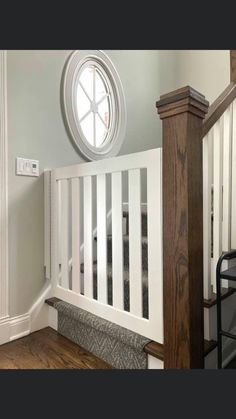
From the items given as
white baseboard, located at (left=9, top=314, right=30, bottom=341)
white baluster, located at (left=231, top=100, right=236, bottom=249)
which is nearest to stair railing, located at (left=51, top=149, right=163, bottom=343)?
white baseboard, located at (left=9, top=314, right=30, bottom=341)

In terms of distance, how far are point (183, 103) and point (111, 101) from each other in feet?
4.87

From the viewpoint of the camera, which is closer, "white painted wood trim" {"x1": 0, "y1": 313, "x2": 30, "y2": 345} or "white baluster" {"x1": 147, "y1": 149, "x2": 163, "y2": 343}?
"white baluster" {"x1": 147, "y1": 149, "x2": 163, "y2": 343}

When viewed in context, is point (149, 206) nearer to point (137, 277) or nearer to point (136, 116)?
point (137, 277)

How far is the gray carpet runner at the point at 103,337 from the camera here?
112 cm

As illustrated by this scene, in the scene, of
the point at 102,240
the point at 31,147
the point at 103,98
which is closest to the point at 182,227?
the point at 102,240

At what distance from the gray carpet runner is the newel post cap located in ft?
3.02

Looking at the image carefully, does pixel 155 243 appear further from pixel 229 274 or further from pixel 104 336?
pixel 104 336

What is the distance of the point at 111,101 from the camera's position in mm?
2246

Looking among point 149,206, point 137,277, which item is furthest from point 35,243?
point 149,206

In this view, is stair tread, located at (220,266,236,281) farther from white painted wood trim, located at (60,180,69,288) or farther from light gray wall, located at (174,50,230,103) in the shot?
light gray wall, located at (174,50,230,103)

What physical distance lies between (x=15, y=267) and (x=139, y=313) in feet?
2.54

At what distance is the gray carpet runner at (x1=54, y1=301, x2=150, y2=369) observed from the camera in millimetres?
1119

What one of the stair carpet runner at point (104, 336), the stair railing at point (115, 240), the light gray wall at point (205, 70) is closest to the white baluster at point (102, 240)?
the stair railing at point (115, 240)

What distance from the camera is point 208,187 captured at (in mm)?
1149
